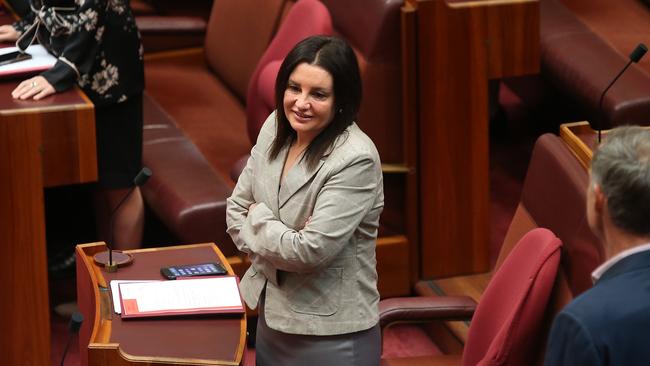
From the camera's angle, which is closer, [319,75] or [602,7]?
[319,75]

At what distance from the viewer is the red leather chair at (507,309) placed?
2.16 metres

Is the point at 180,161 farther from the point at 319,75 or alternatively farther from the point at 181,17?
the point at 319,75

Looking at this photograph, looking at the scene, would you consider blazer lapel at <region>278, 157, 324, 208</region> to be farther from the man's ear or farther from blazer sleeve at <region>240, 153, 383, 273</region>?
the man's ear

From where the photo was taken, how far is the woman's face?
7.37ft

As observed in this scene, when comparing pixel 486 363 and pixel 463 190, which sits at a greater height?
pixel 486 363

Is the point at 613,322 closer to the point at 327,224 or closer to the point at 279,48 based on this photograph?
the point at 327,224

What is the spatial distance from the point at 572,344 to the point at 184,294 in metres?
0.91

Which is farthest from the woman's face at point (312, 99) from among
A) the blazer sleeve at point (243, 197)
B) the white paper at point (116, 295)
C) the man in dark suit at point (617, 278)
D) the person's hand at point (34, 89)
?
the person's hand at point (34, 89)

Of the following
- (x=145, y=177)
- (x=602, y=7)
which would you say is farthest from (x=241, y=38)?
(x=145, y=177)

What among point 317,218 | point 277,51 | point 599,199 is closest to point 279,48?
point 277,51

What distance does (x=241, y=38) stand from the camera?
12.9 ft

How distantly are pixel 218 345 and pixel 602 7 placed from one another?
2.37 metres

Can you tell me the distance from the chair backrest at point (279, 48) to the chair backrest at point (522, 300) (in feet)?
3.51

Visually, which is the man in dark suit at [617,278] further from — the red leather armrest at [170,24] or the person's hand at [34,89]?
the red leather armrest at [170,24]
